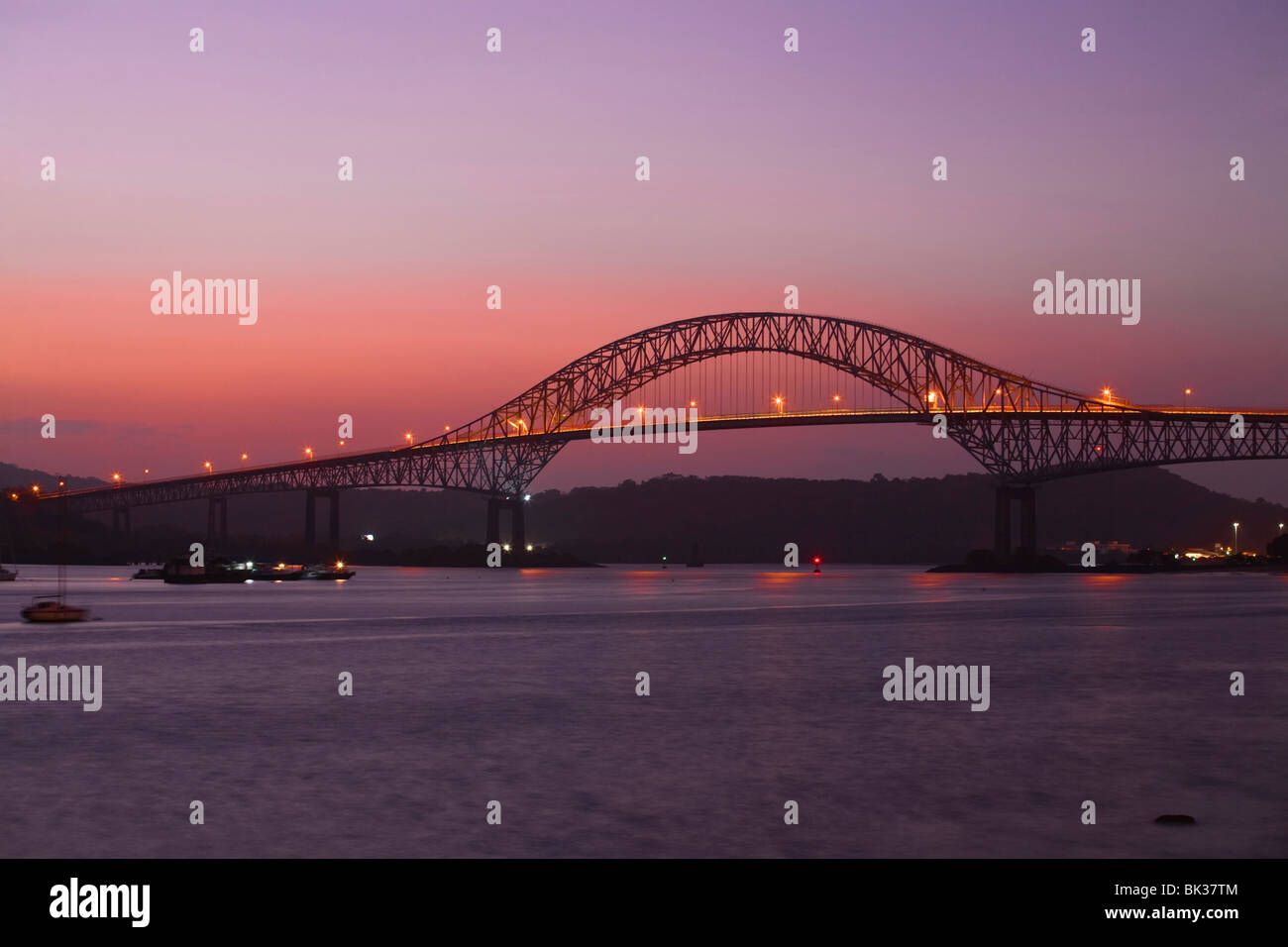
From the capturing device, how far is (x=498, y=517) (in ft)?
460

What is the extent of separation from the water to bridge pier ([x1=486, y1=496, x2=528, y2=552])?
338ft

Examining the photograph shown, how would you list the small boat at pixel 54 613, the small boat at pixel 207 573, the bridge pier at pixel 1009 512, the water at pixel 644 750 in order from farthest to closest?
the bridge pier at pixel 1009 512 → the small boat at pixel 207 573 → the small boat at pixel 54 613 → the water at pixel 644 750

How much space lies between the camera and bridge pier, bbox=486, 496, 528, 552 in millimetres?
138250

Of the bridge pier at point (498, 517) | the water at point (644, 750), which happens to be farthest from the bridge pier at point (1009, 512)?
the water at point (644, 750)

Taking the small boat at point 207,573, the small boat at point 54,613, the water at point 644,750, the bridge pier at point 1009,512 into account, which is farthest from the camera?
the bridge pier at point 1009,512

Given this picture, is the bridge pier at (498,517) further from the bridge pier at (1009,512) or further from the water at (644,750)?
the water at (644,750)

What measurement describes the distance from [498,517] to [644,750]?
125 m

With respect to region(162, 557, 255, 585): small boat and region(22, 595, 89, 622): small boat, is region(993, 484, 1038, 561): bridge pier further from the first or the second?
region(22, 595, 89, 622): small boat

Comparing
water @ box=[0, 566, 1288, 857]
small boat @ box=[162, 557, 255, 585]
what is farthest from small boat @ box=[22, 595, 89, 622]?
small boat @ box=[162, 557, 255, 585]

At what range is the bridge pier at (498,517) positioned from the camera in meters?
138

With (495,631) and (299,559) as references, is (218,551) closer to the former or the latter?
(299,559)

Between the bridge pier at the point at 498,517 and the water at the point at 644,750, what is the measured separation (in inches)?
4058
